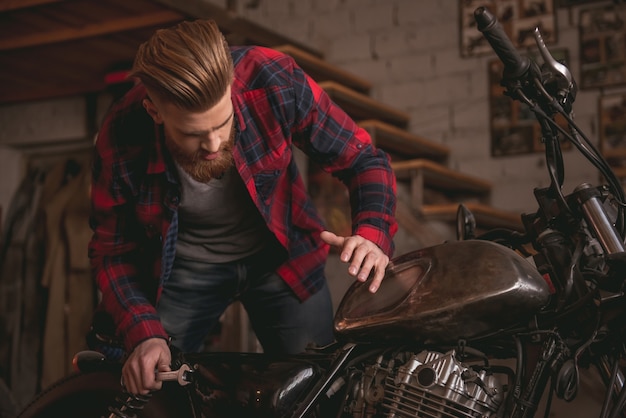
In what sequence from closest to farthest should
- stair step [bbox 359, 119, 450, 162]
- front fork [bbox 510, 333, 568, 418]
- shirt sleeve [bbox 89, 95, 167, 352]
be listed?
1. front fork [bbox 510, 333, 568, 418]
2. shirt sleeve [bbox 89, 95, 167, 352]
3. stair step [bbox 359, 119, 450, 162]

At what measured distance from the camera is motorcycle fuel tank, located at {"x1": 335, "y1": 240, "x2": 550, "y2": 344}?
1148 mm

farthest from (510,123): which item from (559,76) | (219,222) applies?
(559,76)

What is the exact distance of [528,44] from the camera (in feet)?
13.0

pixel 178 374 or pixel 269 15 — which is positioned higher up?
pixel 269 15

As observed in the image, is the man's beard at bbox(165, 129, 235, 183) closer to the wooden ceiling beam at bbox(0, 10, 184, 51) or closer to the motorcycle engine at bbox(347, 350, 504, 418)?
the motorcycle engine at bbox(347, 350, 504, 418)

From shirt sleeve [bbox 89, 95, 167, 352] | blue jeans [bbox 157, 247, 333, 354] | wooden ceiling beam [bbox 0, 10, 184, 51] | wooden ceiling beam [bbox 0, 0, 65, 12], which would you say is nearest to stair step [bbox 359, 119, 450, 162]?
wooden ceiling beam [bbox 0, 10, 184, 51]

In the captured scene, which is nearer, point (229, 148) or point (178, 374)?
point (178, 374)

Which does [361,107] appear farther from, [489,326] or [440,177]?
[489,326]

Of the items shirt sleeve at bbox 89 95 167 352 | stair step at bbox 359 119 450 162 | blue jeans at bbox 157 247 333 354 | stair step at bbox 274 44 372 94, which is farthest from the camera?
stair step at bbox 274 44 372 94

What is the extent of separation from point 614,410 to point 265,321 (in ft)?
2.91

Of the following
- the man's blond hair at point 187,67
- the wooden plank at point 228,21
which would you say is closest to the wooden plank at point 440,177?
the wooden plank at point 228,21

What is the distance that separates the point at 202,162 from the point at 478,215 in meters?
2.08

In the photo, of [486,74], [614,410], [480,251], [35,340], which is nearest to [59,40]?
Result: [35,340]

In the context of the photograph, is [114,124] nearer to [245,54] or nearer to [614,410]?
[245,54]
